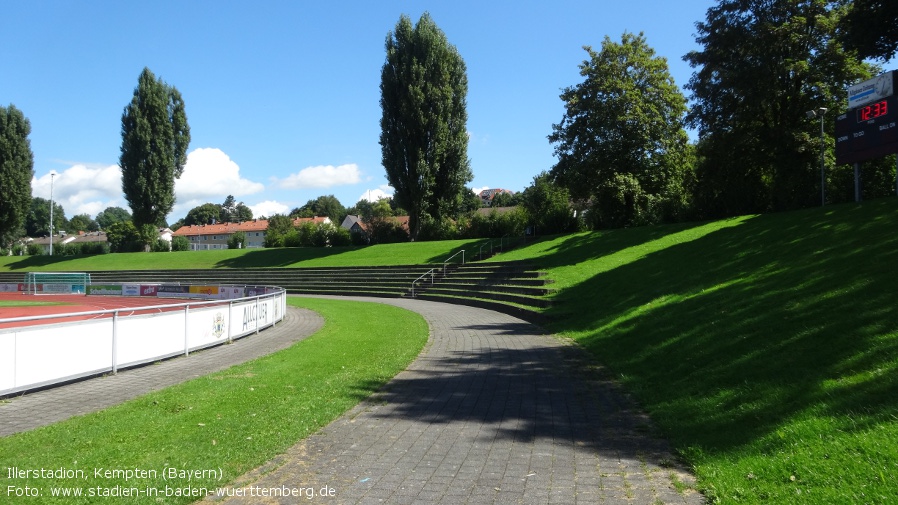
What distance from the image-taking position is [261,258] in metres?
54.9

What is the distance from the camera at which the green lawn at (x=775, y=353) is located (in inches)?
173

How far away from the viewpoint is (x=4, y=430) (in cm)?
659

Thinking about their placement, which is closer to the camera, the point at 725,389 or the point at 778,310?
the point at 725,389

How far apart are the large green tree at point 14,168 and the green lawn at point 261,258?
17.2 ft

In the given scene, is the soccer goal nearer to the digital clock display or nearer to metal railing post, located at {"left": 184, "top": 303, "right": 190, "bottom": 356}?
metal railing post, located at {"left": 184, "top": 303, "right": 190, "bottom": 356}

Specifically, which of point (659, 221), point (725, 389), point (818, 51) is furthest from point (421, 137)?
point (725, 389)

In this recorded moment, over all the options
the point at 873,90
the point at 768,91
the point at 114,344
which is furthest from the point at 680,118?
the point at 114,344

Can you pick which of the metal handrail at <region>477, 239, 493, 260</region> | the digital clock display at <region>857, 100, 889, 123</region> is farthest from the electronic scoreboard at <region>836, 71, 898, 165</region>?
the metal handrail at <region>477, 239, 493, 260</region>

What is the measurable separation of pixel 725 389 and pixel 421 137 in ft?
150

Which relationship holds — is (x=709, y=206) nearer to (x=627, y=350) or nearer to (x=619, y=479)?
(x=627, y=350)

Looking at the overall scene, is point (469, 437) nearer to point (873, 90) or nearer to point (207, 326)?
point (207, 326)

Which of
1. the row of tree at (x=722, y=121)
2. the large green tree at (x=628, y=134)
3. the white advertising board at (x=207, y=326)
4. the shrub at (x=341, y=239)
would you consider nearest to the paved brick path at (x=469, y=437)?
the white advertising board at (x=207, y=326)

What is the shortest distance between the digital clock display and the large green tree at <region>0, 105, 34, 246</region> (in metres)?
79.1

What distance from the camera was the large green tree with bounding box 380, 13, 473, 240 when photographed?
50656 millimetres
